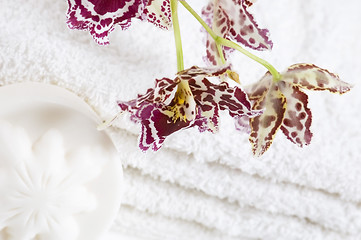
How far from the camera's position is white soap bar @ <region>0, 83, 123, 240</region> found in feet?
1.19

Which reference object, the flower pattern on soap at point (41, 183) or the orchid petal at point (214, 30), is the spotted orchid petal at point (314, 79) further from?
the flower pattern on soap at point (41, 183)

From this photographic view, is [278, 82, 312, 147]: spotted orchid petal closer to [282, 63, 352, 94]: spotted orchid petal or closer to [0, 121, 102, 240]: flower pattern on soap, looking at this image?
[282, 63, 352, 94]: spotted orchid petal

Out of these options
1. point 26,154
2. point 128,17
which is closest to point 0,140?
point 26,154

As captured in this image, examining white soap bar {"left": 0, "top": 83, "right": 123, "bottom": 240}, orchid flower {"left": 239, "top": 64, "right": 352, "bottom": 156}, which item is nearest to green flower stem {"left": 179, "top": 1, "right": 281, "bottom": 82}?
orchid flower {"left": 239, "top": 64, "right": 352, "bottom": 156}

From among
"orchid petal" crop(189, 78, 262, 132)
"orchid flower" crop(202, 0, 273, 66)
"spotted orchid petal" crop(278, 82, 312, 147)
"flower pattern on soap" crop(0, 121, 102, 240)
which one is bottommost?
"flower pattern on soap" crop(0, 121, 102, 240)

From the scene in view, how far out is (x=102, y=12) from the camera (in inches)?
11.7

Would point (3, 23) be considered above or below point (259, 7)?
below

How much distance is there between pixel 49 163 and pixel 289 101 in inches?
6.5

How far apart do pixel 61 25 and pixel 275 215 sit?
25cm

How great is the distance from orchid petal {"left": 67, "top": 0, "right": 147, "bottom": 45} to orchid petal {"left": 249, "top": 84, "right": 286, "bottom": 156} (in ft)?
0.32

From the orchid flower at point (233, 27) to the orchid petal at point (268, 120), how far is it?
0.03m

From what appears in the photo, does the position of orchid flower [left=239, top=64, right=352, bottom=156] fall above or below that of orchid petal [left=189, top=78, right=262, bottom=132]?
above

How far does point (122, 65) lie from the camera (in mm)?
395

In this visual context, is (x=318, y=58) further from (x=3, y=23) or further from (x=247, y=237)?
(x=3, y=23)
